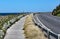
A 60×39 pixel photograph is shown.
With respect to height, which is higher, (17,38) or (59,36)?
(59,36)

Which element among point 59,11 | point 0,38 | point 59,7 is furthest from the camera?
point 59,7

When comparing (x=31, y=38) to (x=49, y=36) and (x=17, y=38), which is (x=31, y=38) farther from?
(x=49, y=36)

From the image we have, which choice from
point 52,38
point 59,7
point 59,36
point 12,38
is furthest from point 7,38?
point 59,7

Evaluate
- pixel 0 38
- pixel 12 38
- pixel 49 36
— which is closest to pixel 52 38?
pixel 49 36

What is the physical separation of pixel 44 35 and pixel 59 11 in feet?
248

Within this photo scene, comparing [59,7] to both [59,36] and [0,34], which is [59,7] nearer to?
[0,34]

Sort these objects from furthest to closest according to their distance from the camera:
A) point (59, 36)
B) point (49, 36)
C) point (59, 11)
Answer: point (59, 11), point (49, 36), point (59, 36)

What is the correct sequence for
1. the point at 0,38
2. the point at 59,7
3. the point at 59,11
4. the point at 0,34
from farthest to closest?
the point at 59,7
the point at 59,11
the point at 0,34
the point at 0,38

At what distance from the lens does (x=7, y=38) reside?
1770 centimetres

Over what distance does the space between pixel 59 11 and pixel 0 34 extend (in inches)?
2967

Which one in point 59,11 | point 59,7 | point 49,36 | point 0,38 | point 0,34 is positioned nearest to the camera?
point 49,36

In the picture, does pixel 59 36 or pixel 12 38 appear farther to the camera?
pixel 12 38

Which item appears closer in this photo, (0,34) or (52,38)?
(52,38)

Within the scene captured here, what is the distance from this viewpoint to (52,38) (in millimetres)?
13906
